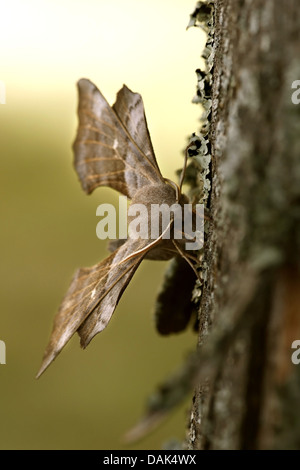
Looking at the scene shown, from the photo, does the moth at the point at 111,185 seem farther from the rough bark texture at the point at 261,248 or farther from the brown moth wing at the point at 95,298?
the rough bark texture at the point at 261,248

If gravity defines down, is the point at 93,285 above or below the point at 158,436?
above

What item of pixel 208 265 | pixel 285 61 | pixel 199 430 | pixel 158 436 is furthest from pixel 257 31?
pixel 158 436

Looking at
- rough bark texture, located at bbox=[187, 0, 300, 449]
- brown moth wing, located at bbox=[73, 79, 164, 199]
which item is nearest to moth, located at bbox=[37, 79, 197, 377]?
brown moth wing, located at bbox=[73, 79, 164, 199]

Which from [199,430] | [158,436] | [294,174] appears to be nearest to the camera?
[294,174]

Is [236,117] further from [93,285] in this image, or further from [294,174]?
[93,285]

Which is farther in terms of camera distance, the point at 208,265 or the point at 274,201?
the point at 208,265

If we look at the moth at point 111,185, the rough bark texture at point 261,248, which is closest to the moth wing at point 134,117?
the moth at point 111,185
